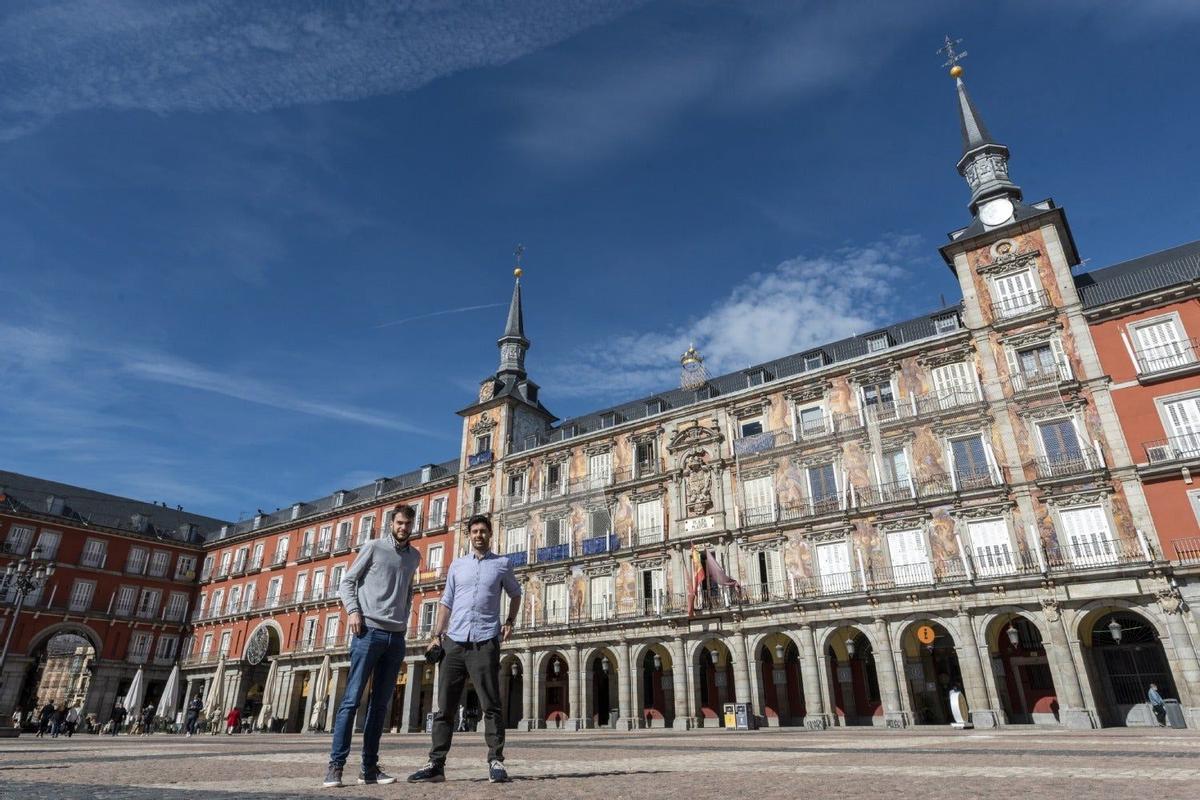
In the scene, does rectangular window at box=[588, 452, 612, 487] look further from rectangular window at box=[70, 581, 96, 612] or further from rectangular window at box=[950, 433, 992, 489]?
rectangular window at box=[70, 581, 96, 612]

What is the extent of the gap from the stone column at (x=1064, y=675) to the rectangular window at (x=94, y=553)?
55627 millimetres

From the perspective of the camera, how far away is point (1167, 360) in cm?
2336

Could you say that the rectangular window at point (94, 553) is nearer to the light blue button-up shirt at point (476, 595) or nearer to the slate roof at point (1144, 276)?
the light blue button-up shirt at point (476, 595)

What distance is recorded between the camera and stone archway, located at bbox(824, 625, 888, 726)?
87.1 feet

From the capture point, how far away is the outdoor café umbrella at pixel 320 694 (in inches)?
1489

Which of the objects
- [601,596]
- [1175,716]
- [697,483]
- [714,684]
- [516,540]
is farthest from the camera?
[516,540]

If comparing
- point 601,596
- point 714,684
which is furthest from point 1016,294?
point 601,596

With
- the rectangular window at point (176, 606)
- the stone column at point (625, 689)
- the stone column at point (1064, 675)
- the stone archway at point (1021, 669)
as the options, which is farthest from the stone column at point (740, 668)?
the rectangular window at point (176, 606)

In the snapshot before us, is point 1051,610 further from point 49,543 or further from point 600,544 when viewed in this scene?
point 49,543

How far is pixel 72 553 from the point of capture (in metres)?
46.3

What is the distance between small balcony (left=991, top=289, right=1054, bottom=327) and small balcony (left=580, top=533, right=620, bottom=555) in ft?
63.2

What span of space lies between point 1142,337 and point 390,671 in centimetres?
2835

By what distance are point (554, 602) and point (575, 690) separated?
4.45m

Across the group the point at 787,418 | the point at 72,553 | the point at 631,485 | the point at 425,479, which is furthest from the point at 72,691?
the point at 787,418
